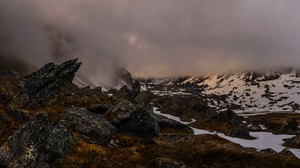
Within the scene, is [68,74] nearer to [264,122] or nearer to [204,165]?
[204,165]

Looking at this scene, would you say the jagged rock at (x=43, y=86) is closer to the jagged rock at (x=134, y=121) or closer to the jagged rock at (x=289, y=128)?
the jagged rock at (x=134, y=121)

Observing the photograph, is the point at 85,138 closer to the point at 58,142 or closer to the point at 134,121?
the point at 58,142

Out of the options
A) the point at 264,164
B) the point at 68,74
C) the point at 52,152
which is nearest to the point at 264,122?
the point at 68,74

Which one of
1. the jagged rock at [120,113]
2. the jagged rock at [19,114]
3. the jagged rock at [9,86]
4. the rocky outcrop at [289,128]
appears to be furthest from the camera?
the rocky outcrop at [289,128]

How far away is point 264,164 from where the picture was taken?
34.4 m

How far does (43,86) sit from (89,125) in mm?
18443

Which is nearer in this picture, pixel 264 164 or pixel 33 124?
pixel 33 124

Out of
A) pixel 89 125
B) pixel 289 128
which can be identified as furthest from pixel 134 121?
pixel 289 128

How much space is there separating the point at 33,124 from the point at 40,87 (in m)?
24.1

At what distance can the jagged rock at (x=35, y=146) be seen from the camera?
27.8m

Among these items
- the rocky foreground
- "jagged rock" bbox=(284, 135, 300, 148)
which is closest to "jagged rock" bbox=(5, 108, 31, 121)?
the rocky foreground

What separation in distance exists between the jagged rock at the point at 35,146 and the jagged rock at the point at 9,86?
2790cm

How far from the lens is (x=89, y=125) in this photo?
3916cm

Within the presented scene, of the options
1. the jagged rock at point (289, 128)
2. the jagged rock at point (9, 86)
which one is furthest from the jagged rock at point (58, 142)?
the jagged rock at point (289, 128)
